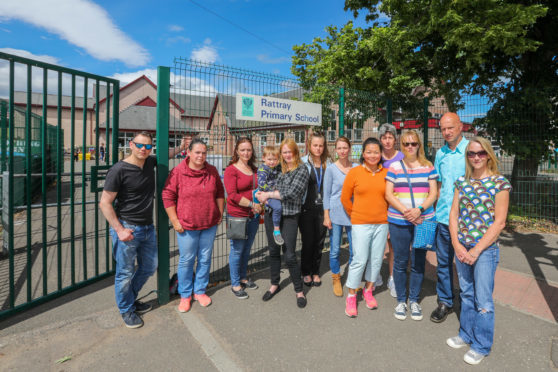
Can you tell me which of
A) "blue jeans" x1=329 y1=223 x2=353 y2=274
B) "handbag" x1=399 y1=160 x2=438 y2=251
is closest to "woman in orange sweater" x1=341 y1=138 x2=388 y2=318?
"handbag" x1=399 y1=160 x2=438 y2=251

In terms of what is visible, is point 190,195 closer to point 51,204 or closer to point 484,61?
point 51,204

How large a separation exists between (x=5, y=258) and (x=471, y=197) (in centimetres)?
654

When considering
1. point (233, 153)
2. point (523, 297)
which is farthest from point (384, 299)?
point (233, 153)

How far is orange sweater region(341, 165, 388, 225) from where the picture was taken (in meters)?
3.22

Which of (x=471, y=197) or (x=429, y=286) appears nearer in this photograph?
(x=471, y=197)

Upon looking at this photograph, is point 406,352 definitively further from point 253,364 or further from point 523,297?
point 523,297

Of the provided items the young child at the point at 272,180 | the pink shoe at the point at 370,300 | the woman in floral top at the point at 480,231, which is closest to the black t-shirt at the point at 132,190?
the young child at the point at 272,180

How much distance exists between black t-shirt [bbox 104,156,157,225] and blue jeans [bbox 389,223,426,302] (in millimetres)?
2536

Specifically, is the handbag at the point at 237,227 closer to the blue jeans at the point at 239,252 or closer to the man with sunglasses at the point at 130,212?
the blue jeans at the point at 239,252

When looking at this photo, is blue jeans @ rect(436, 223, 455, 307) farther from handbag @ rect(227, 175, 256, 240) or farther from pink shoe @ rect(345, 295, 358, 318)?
handbag @ rect(227, 175, 256, 240)

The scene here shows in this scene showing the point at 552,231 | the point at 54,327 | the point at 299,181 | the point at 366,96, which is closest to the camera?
the point at 54,327

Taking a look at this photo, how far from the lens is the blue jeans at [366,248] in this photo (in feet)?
10.7

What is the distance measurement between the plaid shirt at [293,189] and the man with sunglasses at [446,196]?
4.63 feet

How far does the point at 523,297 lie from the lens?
12.1ft
